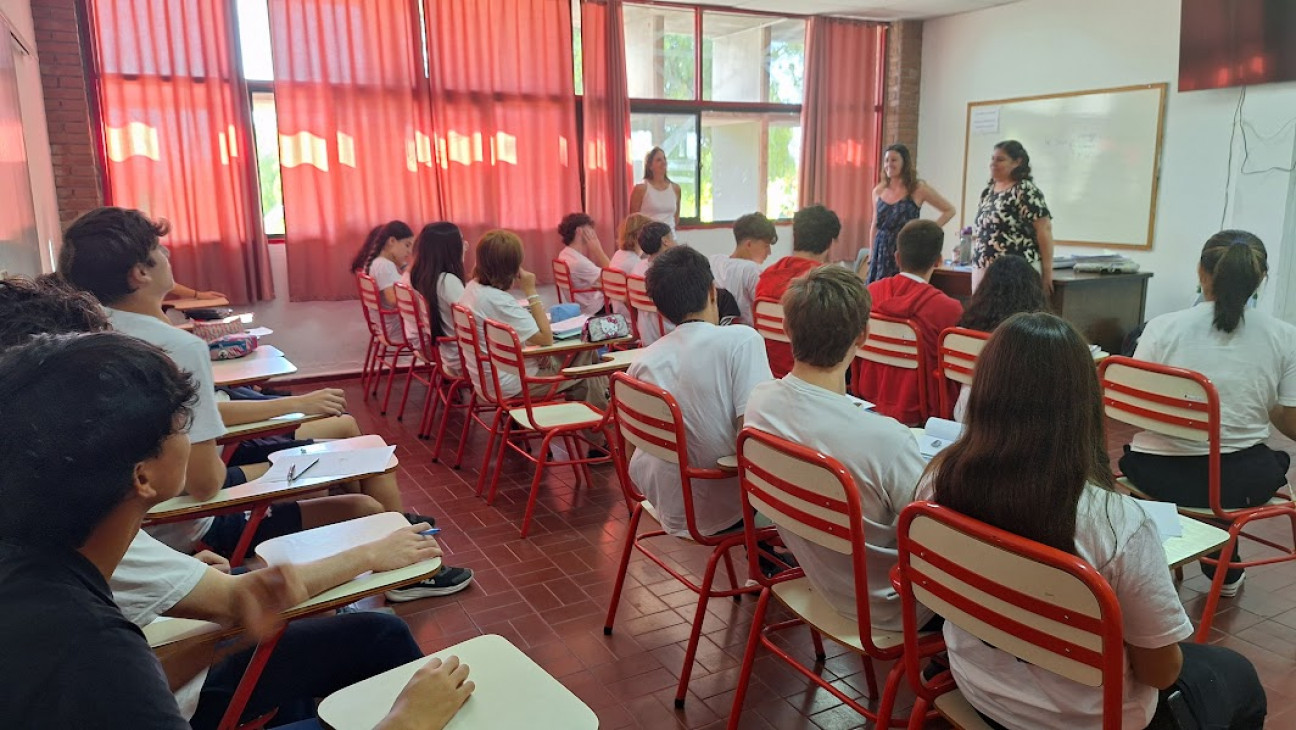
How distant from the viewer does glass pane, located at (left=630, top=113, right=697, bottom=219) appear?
7.58 meters

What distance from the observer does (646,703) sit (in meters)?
2.36

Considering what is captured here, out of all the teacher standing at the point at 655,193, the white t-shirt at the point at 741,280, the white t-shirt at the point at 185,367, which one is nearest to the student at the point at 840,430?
the white t-shirt at the point at 185,367

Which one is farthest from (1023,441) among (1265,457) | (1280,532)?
(1280,532)

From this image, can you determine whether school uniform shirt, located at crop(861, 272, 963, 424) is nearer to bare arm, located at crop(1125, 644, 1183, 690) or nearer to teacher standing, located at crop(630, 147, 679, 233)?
bare arm, located at crop(1125, 644, 1183, 690)

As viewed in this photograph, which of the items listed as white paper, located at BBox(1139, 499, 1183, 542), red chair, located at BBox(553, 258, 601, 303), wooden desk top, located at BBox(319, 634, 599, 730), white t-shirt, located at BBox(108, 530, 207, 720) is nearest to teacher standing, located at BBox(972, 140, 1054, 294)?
red chair, located at BBox(553, 258, 601, 303)

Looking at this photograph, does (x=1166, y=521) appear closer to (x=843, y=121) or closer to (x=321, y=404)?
(x=321, y=404)

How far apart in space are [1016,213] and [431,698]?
4.56 meters

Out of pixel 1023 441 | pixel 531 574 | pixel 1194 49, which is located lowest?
pixel 531 574

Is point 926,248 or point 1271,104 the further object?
point 1271,104

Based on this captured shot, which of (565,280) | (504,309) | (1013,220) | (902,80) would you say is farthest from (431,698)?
(902,80)

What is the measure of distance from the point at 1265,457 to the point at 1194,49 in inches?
188

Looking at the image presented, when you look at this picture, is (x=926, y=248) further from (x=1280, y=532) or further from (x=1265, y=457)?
(x=1280, y=532)

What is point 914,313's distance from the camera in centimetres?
344

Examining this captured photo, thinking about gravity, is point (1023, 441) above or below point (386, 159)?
below
